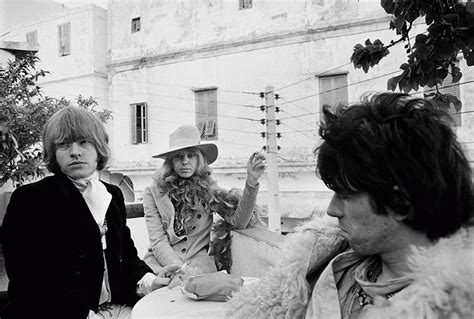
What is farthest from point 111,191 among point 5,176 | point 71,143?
point 5,176

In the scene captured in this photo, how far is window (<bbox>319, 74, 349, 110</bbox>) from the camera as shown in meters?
12.4

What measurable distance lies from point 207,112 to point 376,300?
13.2 metres

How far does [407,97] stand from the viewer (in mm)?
1223

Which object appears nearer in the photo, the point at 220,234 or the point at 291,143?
the point at 220,234

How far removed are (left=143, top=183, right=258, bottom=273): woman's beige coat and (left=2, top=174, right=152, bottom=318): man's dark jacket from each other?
3.56 feet

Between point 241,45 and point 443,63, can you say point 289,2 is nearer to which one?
point 241,45

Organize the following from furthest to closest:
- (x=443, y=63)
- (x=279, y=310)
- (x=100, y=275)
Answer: (x=100, y=275) → (x=443, y=63) → (x=279, y=310)

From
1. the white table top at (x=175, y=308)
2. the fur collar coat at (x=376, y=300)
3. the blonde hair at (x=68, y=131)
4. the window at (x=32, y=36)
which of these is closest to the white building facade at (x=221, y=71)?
the window at (x=32, y=36)

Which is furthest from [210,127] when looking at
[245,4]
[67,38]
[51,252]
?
[51,252]

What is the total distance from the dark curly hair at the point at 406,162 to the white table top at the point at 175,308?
2.84 feet

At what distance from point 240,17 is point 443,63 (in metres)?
12.3

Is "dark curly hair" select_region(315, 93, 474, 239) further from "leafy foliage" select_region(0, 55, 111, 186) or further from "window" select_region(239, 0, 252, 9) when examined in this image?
"window" select_region(239, 0, 252, 9)

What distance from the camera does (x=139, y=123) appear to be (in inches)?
607

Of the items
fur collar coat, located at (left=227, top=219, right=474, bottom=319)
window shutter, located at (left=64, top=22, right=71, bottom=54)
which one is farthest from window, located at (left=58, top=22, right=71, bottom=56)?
fur collar coat, located at (left=227, top=219, right=474, bottom=319)
